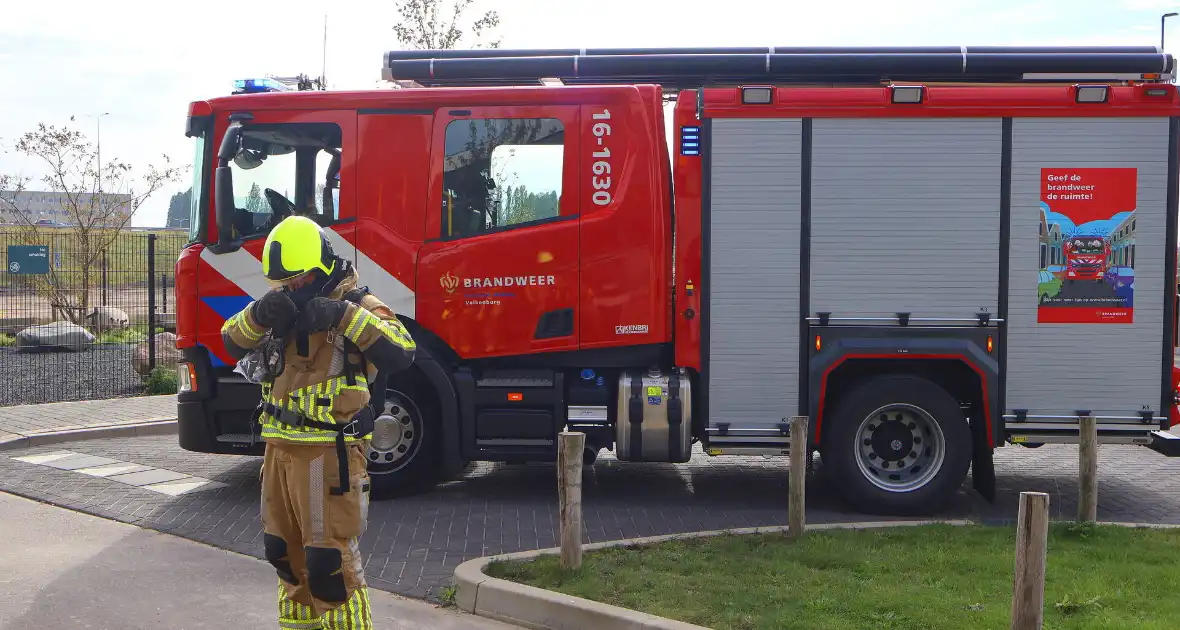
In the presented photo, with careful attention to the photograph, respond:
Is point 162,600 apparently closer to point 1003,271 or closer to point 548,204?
point 548,204

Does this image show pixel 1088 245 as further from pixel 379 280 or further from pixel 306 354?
pixel 306 354

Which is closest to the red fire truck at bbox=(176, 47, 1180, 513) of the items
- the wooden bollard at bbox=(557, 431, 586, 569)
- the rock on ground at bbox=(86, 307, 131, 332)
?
the wooden bollard at bbox=(557, 431, 586, 569)

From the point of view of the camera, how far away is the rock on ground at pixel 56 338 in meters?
17.3

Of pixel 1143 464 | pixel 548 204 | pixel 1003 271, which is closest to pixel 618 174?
pixel 548 204

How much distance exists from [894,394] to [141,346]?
11.3m

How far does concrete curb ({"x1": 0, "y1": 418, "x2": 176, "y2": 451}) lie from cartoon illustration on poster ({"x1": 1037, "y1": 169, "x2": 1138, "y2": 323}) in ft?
28.7

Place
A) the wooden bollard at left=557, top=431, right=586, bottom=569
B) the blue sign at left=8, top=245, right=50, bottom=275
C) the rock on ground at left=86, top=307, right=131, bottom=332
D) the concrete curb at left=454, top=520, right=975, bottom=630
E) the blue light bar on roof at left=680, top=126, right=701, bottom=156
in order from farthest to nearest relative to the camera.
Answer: the rock on ground at left=86, top=307, right=131, bottom=332, the blue sign at left=8, top=245, right=50, bottom=275, the blue light bar on roof at left=680, top=126, right=701, bottom=156, the wooden bollard at left=557, top=431, right=586, bottom=569, the concrete curb at left=454, top=520, right=975, bottom=630

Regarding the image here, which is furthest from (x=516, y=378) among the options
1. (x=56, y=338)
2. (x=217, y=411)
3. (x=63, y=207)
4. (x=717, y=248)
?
(x=63, y=207)

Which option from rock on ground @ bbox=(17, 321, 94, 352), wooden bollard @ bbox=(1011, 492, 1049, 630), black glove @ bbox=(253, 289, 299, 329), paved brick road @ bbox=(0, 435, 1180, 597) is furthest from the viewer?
rock on ground @ bbox=(17, 321, 94, 352)

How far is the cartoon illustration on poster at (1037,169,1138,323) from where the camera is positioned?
7750 millimetres

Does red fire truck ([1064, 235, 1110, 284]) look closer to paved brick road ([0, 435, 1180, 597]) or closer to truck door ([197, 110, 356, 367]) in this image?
paved brick road ([0, 435, 1180, 597])

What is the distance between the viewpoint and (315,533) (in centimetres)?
445

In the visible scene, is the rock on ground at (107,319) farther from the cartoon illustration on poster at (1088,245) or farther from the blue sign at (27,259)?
the cartoon illustration on poster at (1088,245)

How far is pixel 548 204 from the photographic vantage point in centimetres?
811
